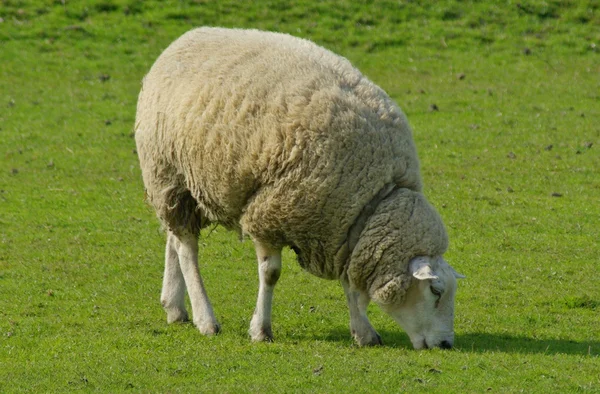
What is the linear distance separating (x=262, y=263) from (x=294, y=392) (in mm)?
1715

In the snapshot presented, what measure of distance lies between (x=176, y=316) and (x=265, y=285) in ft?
4.57

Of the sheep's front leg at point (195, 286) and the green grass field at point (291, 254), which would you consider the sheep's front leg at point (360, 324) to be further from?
the sheep's front leg at point (195, 286)

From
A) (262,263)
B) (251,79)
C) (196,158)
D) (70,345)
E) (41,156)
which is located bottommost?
(41,156)

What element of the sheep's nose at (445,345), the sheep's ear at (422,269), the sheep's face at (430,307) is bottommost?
the sheep's nose at (445,345)

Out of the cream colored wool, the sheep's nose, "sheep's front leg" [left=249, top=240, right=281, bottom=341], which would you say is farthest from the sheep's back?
the sheep's nose

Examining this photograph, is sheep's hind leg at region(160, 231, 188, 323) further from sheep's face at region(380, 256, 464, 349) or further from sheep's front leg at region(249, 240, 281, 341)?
sheep's face at region(380, 256, 464, 349)

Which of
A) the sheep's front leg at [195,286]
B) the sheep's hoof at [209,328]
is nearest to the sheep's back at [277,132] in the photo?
the sheep's front leg at [195,286]

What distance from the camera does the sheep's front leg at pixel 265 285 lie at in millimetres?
9031

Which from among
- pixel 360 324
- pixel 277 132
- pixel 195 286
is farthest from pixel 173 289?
pixel 277 132

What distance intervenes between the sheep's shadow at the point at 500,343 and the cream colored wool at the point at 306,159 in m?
0.85

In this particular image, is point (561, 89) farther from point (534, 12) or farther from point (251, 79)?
point (251, 79)

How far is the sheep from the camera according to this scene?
8578 mm

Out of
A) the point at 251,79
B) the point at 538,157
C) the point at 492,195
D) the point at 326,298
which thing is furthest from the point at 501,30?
the point at 251,79

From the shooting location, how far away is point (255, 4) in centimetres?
2580
